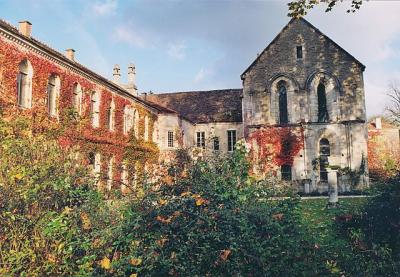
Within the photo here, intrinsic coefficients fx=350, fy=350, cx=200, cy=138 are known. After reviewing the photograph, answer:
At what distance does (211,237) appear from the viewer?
4.97m

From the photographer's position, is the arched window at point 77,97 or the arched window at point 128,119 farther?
the arched window at point 128,119

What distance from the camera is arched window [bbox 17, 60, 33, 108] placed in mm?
18672

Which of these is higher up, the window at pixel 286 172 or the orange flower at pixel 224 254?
the window at pixel 286 172

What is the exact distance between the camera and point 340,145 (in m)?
27.9

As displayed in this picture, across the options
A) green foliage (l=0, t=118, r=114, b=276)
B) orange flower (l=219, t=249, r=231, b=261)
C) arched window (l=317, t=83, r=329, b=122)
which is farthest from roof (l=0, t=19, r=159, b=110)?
orange flower (l=219, t=249, r=231, b=261)

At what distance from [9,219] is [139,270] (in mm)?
2383

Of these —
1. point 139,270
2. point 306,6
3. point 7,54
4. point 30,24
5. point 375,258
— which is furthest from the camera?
point 30,24

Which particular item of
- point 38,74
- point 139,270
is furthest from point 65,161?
point 38,74

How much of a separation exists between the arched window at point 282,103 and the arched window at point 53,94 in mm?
17419

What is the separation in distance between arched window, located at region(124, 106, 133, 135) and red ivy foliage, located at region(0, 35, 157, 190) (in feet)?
1.68

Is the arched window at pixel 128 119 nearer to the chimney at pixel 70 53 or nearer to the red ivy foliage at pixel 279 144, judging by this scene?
the chimney at pixel 70 53

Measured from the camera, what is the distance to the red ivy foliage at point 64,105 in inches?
679

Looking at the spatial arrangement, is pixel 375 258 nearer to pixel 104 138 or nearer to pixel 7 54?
pixel 7 54

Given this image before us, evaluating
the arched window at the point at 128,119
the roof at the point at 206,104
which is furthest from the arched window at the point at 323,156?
the arched window at the point at 128,119
